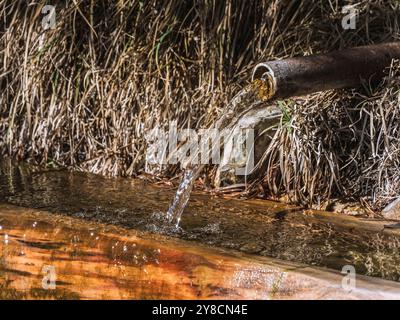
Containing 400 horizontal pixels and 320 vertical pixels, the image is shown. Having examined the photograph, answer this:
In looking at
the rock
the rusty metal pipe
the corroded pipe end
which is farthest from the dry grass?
the corroded pipe end

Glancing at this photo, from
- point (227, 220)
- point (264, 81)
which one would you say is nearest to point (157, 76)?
point (264, 81)

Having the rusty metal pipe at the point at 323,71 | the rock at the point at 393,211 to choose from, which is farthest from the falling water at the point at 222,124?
the rock at the point at 393,211

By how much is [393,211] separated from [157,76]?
156 cm

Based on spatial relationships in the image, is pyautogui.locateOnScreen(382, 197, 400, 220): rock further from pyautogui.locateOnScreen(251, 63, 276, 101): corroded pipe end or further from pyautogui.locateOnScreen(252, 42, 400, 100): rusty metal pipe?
pyautogui.locateOnScreen(251, 63, 276, 101): corroded pipe end

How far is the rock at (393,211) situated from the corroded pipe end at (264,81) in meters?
0.79

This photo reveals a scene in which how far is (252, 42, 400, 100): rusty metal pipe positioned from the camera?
3.64 m

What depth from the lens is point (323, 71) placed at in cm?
380

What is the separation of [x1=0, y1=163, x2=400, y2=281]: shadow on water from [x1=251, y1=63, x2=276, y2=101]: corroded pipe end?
56 cm

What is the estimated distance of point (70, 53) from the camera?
4.95 metres

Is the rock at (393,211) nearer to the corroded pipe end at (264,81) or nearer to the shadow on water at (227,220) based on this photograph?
the shadow on water at (227,220)

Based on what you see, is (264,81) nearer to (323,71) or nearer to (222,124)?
(323,71)

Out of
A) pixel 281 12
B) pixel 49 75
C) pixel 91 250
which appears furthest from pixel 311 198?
pixel 49 75
